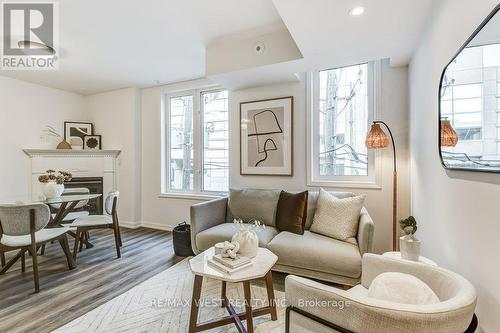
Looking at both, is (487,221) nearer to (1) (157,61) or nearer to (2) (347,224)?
(2) (347,224)

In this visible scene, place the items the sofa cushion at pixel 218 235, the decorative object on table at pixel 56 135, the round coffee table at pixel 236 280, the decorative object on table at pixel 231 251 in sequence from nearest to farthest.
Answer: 1. the round coffee table at pixel 236 280
2. the decorative object on table at pixel 231 251
3. the sofa cushion at pixel 218 235
4. the decorative object on table at pixel 56 135

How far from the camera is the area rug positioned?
1740 mm

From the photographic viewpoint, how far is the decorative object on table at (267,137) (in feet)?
10.6

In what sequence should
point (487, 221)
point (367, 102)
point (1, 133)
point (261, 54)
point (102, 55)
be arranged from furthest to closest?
1. point (1, 133)
2. point (102, 55)
3. point (367, 102)
4. point (261, 54)
5. point (487, 221)

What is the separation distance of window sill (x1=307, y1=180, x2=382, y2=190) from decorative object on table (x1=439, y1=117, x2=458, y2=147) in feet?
4.75

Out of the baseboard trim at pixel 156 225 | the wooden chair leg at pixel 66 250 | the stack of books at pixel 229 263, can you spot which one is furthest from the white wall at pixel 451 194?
the baseboard trim at pixel 156 225

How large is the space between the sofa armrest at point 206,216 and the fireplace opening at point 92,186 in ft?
9.24

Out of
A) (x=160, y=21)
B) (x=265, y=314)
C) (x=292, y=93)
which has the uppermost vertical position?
(x=160, y=21)

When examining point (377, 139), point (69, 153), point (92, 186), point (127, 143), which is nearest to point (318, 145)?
point (377, 139)

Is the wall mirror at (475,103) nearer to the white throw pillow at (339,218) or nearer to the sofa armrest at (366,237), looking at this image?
the sofa armrest at (366,237)

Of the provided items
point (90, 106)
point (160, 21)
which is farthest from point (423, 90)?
point (90, 106)

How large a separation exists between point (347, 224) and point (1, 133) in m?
5.22

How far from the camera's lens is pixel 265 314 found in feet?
5.94

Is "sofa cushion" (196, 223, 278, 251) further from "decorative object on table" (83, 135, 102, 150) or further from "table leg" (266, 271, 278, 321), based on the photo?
"decorative object on table" (83, 135, 102, 150)
